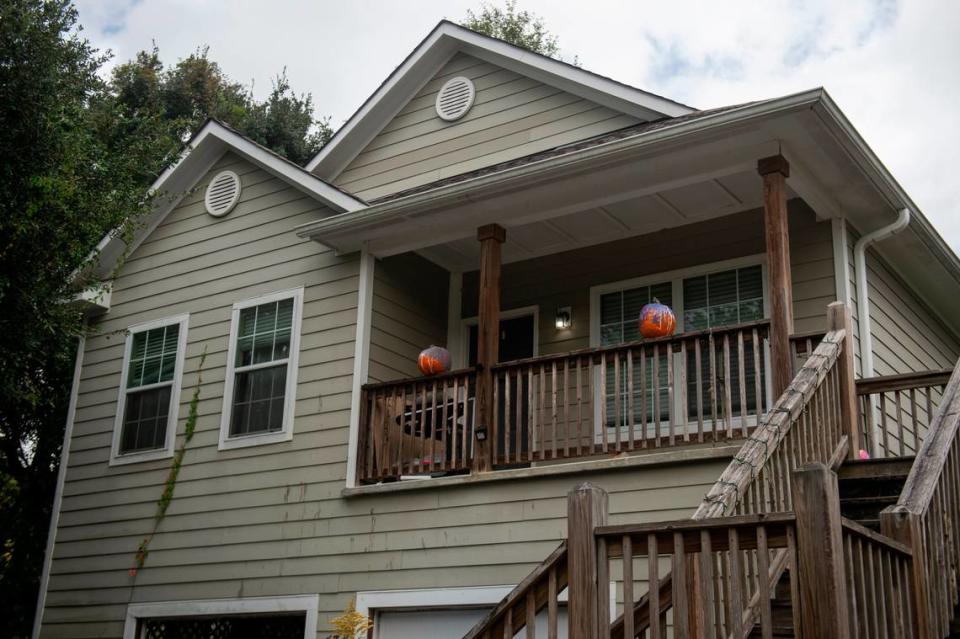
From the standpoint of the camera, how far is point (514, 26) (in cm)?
2981

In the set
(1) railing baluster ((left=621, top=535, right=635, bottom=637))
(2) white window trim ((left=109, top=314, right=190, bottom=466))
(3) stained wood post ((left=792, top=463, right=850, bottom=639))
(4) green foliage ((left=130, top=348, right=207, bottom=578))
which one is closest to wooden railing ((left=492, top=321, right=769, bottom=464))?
(4) green foliage ((left=130, top=348, right=207, bottom=578))

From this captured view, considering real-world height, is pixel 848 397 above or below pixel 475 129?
below

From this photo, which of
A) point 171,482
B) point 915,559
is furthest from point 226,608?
point 915,559

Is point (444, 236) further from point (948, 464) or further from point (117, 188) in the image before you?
point (948, 464)

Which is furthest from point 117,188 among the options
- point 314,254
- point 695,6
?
point 695,6

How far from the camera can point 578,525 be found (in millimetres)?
4848

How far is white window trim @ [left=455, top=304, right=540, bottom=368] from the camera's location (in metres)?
11.7

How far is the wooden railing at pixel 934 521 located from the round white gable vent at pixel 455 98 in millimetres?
7725

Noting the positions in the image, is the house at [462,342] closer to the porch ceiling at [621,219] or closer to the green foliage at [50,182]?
the porch ceiling at [621,219]

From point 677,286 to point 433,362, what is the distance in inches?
98.9

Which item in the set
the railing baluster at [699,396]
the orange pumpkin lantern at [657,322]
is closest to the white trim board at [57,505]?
the orange pumpkin lantern at [657,322]

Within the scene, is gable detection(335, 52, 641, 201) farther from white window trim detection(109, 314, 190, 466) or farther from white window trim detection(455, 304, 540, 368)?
white window trim detection(109, 314, 190, 466)

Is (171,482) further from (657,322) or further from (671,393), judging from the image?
(671,393)

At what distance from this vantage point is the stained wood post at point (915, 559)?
5250 mm
